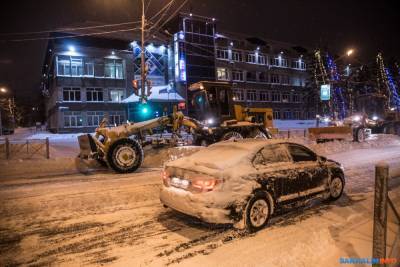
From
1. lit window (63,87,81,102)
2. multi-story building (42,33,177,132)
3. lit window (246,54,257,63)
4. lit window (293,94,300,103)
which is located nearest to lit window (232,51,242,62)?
lit window (246,54,257,63)

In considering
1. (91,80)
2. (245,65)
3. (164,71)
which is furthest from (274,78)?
(91,80)

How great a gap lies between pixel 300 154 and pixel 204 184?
2754 mm

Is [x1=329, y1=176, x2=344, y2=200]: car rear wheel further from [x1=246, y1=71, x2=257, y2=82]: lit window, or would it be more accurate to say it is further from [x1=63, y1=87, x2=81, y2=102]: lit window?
[x1=246, y1=71, x2=257, y2=82]: lit window

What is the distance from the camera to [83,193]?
8672 mm

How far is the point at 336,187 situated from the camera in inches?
301

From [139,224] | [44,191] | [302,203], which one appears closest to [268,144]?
[302,203]

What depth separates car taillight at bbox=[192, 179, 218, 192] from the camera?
5383mm

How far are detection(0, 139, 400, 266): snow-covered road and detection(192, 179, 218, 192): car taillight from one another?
874mm

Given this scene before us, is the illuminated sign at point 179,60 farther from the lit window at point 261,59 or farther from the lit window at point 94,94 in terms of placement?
the lit window at point 261,59

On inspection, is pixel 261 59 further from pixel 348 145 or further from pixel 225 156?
pixel 225 156

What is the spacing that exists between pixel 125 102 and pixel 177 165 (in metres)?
37.4

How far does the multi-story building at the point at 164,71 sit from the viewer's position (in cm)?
4031

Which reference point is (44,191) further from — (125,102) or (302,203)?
(125,102)

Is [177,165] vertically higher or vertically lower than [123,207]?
higher
